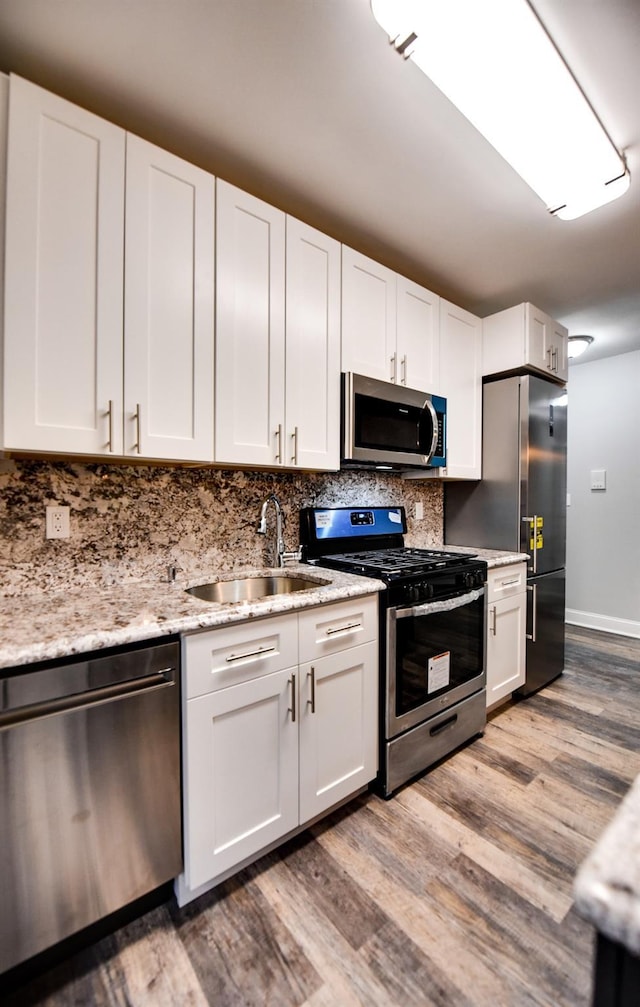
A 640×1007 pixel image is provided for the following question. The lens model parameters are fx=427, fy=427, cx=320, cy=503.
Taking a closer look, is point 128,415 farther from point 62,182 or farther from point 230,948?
point 230,948

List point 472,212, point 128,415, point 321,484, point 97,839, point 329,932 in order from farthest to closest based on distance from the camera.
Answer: point 321,484
point 472,212
point 128,415
point 329,932
point 97,839

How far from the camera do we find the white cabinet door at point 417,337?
7.46 ft

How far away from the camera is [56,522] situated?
1508 mm

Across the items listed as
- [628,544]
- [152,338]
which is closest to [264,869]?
[152,338]

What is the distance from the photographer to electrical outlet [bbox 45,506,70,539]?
149cm

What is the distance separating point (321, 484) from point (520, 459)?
4.16 feet

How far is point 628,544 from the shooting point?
12.4 ft

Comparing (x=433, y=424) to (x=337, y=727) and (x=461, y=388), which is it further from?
(x=337, y=727)

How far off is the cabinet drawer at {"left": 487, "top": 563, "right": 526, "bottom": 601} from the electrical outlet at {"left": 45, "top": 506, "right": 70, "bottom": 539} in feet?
6.64

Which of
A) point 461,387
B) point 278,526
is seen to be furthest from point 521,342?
point 278,526

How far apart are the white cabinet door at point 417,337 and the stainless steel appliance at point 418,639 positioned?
2.67 feet

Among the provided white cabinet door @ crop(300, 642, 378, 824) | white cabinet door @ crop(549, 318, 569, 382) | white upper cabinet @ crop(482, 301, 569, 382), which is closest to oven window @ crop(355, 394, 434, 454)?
white upper cabinet @ crop(482, 301, 569, 382)

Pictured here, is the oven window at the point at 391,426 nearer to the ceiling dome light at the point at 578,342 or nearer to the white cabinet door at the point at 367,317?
the white cabinet door at the point at 367,317

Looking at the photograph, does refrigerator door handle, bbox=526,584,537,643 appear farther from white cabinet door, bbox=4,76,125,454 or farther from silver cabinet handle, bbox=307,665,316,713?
white cabinet door, bbox=4,76,125,454
